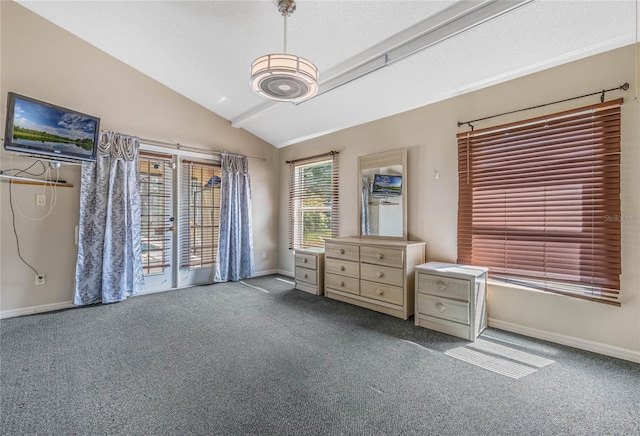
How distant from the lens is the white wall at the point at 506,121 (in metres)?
2.24

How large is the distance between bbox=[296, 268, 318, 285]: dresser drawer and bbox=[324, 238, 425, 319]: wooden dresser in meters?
0.24

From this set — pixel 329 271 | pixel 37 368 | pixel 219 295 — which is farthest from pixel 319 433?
pixel 219 295

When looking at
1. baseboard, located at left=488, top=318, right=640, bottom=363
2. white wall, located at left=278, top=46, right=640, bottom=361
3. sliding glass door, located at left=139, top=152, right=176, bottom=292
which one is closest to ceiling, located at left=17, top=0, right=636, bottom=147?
white wall, located at left=278, top=46, right=640, bottom=361

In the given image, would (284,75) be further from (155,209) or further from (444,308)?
(155,209)

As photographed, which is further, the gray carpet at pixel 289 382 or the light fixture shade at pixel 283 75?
the light fixture shade at pixel 283 75

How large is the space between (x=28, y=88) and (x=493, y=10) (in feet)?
15.4

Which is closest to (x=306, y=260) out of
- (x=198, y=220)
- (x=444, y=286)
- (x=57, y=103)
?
(x=198, y=220)

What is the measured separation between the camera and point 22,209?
328cm

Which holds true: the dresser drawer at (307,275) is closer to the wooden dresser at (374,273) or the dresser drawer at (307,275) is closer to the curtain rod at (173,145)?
the wooden dresser at (374,273)

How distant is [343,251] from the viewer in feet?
12.2

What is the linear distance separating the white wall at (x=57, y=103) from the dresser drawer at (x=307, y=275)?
2.69 metres

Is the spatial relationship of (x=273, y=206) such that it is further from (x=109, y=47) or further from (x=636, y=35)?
(x=636, y=35)

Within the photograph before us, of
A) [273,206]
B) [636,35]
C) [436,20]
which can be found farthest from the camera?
[273,206]

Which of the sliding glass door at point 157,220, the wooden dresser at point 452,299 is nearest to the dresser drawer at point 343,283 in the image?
the wooden dresser at point 452,299
